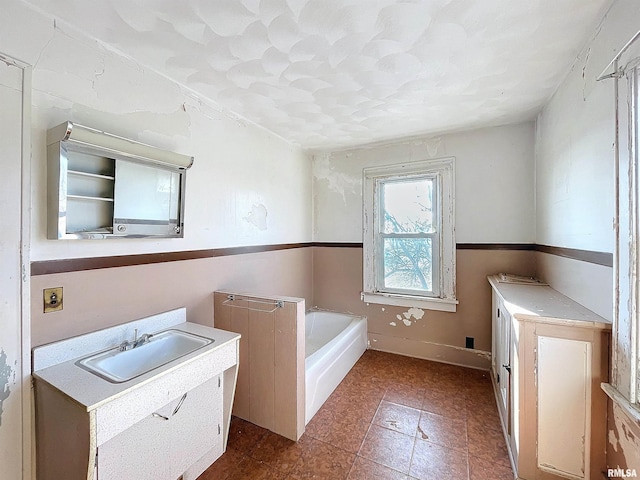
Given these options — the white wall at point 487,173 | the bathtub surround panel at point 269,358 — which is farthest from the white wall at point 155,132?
the white wall at point 487,173

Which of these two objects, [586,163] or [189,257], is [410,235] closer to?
[586,163]

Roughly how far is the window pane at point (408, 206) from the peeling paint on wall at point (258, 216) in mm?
1341

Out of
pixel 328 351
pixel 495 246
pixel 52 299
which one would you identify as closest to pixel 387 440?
pixel 328 351

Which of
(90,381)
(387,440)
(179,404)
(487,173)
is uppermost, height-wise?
(487,173)

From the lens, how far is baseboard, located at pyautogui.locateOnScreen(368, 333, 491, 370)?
2.68m

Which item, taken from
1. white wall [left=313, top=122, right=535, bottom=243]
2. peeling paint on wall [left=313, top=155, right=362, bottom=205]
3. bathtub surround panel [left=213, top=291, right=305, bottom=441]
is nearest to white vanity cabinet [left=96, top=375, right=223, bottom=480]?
bathtub surround panel [left=213, top=291, right=305, bottom=441]

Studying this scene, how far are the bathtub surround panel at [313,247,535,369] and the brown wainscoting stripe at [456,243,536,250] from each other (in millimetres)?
32

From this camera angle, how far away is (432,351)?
2852mm

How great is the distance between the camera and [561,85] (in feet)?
5.94

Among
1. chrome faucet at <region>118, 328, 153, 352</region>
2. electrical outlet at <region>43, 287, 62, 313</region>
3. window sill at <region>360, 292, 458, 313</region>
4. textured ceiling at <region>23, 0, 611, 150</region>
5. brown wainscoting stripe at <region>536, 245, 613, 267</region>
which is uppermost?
textured ceiling at <region>23, 0, 611, 150</region>

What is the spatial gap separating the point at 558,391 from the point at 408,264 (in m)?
1.72

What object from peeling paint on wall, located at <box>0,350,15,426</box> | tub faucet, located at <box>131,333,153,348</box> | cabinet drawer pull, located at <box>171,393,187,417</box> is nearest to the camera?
peeling paint on wall, located at <box>0,350,15,426</box>

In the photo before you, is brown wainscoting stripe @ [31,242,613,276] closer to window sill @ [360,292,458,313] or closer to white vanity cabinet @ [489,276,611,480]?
white vanity cabinet @ [489,276,611,480]

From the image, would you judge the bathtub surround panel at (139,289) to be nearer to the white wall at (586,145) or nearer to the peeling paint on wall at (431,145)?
the peeling paint on wall at (431,145)
